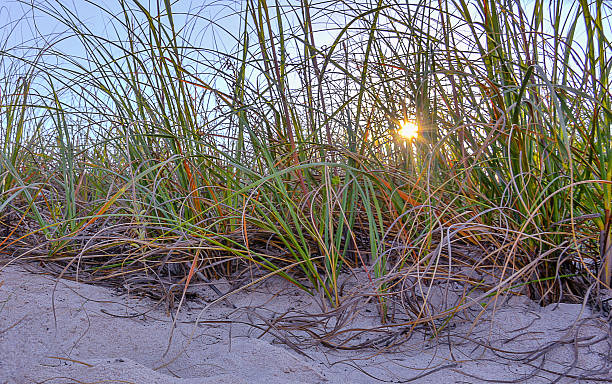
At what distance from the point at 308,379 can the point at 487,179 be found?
770 mm

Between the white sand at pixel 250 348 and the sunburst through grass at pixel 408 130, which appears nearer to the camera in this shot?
the white sand at pixel 250 348

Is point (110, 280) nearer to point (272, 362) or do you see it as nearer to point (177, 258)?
point (177, 258)

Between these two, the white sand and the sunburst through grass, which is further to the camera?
the sunburst through grass

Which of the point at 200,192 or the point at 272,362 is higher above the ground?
the point at 200,192

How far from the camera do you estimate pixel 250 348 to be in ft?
2.92

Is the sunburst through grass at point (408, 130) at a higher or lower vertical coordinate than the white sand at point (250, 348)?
higher

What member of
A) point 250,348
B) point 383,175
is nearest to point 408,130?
point 383,175

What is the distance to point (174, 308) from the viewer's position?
45.1 inches

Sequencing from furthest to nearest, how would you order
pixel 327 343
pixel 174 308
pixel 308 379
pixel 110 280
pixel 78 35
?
1. pixel 78 35
2. pixel 110 280
3. pixel 174 308
4. pixel 327 343
5. pixel 308 379

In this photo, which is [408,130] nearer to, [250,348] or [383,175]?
[383,175]

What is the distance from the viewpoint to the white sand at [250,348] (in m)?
0.81

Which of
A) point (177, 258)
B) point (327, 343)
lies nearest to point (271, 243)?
point (177, 258)

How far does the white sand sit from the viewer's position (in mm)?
808

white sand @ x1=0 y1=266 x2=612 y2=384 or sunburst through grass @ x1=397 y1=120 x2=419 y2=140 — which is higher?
sunburst through grass @ x1=397 y1=120 x2=419 y2=140
